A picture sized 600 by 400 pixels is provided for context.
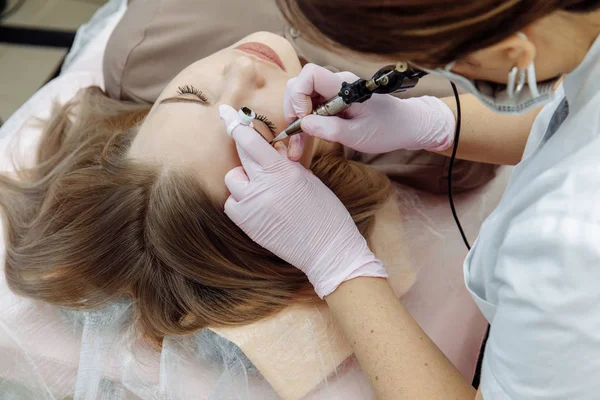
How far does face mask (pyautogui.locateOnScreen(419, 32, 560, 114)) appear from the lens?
595 mm

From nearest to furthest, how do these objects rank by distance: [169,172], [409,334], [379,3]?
1. [379,3]
2. [409,334]
3. [169,172]

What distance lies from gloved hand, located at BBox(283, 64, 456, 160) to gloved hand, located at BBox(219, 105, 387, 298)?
9 centimetres

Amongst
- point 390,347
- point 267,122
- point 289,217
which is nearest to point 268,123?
point 267,122

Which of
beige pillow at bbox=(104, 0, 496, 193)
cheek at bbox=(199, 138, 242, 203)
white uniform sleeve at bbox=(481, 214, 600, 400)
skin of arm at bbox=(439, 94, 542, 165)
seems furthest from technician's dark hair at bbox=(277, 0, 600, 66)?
beige pillow at bbox=(104, 0, 496, 193)

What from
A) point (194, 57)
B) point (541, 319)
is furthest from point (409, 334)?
point (194, 57)

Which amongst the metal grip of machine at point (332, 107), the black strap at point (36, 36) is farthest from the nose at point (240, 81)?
the black strap at point (36, 36)

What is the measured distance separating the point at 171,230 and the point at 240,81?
0.34 meters

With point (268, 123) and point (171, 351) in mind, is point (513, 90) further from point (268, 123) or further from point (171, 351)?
point (171, 351)

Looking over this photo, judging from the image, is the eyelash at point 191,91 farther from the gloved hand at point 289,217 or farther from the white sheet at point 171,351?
the white sheet at point 171,351

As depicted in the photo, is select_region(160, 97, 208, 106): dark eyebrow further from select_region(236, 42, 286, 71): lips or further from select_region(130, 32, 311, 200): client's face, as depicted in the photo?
select_region(236, 42, 286, 71): lips

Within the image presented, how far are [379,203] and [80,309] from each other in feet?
2.38

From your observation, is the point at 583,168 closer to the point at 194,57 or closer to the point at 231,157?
the point at 231,157

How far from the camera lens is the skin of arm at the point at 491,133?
1.16m

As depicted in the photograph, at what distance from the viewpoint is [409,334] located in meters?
0.92
